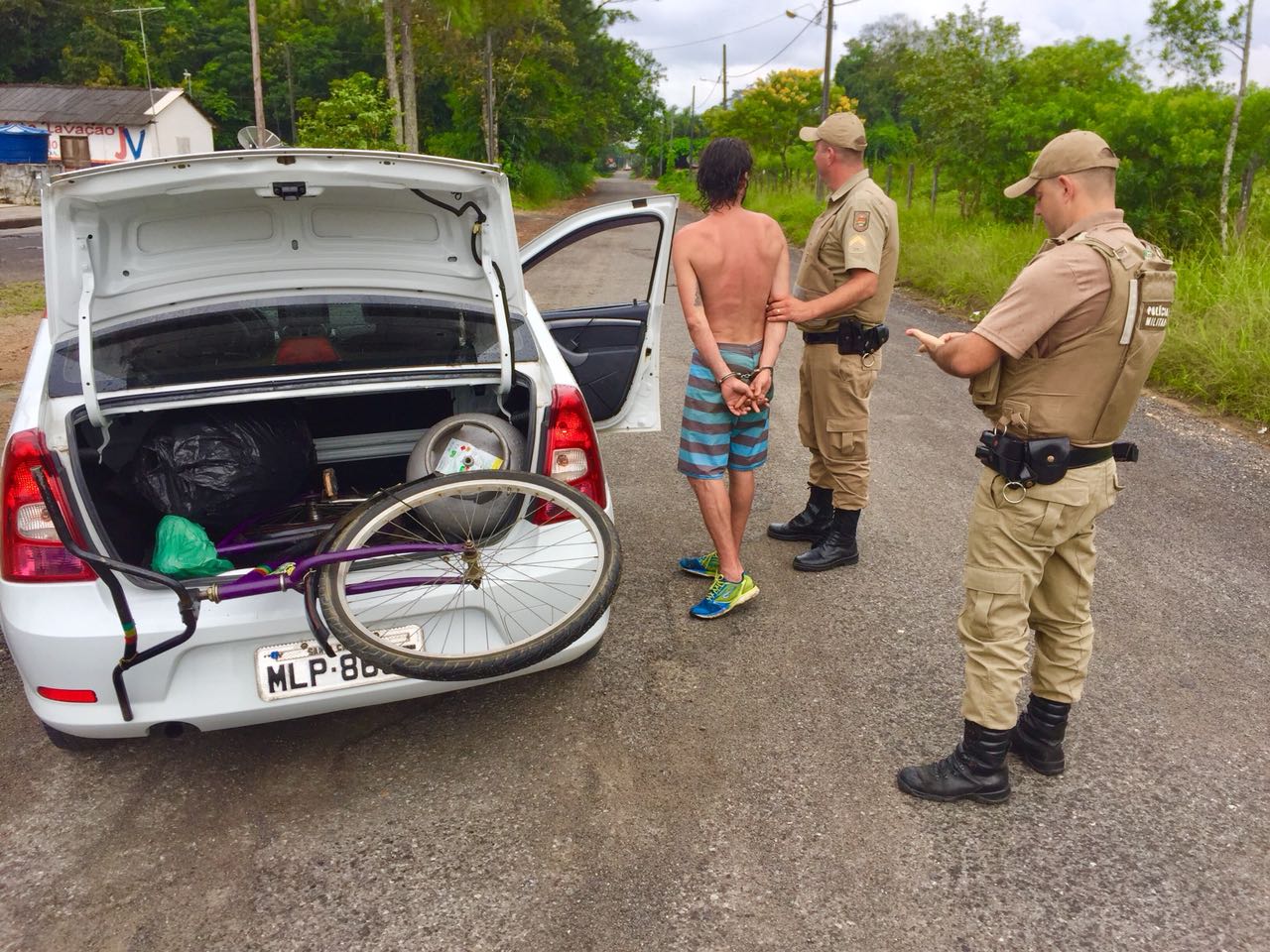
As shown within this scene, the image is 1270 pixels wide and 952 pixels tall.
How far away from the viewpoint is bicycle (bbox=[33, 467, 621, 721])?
2.50 metres

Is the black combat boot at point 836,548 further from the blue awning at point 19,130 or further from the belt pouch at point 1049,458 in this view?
the blue awning at point 19,130

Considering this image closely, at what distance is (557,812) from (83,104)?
49895mm

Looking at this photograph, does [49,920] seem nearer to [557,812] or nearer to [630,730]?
[557,812]

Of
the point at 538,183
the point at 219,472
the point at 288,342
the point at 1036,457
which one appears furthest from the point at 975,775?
the point at 538,183

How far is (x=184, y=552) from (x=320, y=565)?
490 millimetres

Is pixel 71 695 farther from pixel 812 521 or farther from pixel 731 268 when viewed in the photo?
pixel 812 521

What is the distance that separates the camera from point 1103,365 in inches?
98.0

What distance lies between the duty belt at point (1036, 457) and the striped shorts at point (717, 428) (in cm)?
129

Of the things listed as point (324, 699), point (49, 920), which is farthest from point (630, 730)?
point (49, 920)

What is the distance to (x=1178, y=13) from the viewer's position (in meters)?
11.3

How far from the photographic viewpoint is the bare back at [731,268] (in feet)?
11.9

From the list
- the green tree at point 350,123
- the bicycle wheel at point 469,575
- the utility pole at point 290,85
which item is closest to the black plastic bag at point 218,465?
the bicycle wheel at point 469,575

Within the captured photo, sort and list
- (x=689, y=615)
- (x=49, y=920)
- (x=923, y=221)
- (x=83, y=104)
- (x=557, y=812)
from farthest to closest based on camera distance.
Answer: (x=83, y=104) < (x=923, y=221) < (x=689, y=615) < (x=557, y=812) < (x=49, y=920)

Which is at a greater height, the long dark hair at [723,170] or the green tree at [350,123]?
the green tree at [350,123]
